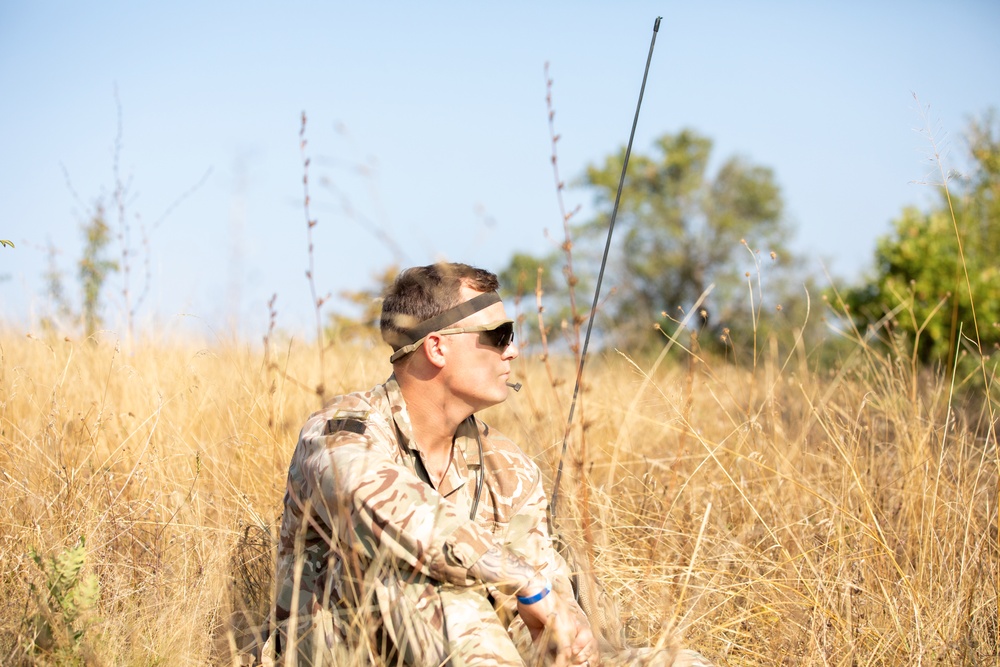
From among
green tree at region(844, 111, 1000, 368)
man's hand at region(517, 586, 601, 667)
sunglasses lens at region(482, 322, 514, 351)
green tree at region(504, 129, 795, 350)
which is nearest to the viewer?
man's hand at region(517, 586, 601, 667)

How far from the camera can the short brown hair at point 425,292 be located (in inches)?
114

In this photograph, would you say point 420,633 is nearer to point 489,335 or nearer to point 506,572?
point 506,572

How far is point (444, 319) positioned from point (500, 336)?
0.20 m

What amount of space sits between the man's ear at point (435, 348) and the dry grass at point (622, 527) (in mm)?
364

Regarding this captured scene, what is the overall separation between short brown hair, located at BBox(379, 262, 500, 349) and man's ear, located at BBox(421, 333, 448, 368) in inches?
3.0

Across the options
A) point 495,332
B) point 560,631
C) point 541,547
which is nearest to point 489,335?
point 495,332

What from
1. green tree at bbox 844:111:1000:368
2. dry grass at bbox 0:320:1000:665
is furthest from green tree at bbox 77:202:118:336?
green tree at bbox 844:111:1000:368

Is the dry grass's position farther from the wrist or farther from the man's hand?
the wrist

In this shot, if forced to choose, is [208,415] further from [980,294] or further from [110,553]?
[980,294]

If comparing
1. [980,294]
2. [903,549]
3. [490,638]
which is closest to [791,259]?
[980,294]

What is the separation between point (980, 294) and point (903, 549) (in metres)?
7.84

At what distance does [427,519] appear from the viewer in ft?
7.50

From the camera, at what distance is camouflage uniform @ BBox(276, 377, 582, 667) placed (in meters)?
2.29

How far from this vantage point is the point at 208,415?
441 centimetres
